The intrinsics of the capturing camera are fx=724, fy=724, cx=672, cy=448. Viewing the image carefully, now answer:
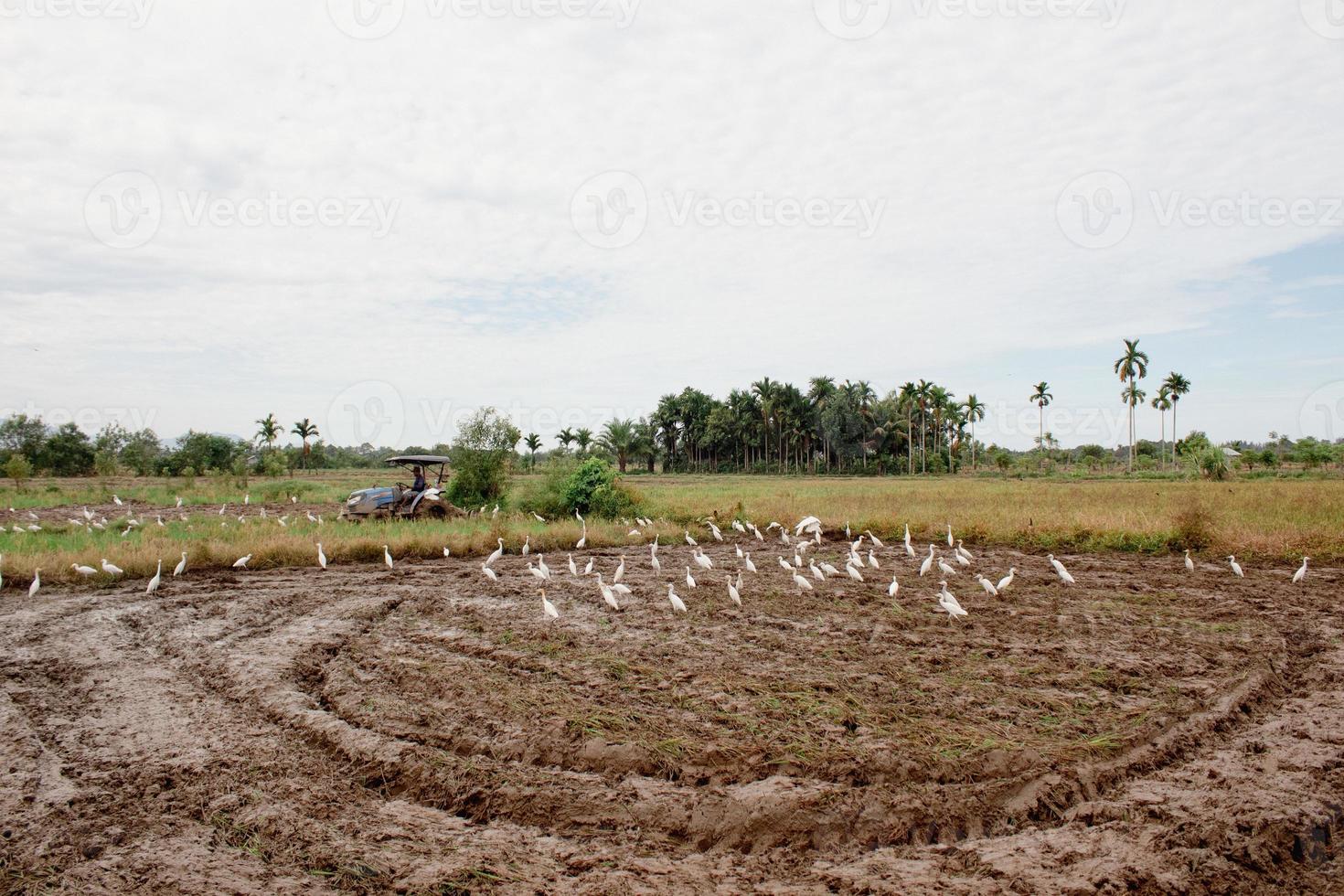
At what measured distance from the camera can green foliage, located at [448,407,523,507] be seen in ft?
79.4

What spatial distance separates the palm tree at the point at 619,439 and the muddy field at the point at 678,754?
234 ft

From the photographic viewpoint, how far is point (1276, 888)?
3607 millimetres

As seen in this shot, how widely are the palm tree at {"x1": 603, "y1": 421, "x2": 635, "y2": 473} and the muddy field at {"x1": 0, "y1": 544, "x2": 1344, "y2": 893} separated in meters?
71.4

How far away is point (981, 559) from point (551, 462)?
14582 millimetres

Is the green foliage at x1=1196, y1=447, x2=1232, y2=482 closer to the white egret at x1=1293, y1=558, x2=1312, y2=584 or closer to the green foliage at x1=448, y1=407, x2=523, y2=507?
the white egret at x1=1293, y1=558, x2=1312, y2=584

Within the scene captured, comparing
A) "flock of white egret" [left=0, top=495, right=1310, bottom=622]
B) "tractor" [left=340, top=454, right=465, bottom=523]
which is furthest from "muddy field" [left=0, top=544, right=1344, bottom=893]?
"tractor" [left=340, top=454, right=465, bottom=523]

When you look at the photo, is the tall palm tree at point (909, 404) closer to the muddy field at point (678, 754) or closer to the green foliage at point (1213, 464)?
the green foliage at point (1213, 464)

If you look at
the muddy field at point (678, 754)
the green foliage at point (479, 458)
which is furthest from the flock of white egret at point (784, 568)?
the green foliage at point (479, 458)

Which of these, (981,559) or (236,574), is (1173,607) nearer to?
(981,559)

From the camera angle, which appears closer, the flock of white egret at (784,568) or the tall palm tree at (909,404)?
the flock of white egret at (784,568)

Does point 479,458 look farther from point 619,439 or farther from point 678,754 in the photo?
point 619,439

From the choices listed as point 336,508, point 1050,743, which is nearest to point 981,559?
point 1050,743

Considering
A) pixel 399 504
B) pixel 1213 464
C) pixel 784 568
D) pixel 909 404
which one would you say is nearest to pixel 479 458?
pixel 399 504

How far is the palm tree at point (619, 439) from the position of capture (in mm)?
80875
